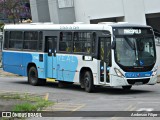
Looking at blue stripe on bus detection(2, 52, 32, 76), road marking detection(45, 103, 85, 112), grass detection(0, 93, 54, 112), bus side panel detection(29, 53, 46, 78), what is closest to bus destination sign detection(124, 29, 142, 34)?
grass detection(0, 93, 54, 112)

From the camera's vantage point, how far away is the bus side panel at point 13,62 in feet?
82.5

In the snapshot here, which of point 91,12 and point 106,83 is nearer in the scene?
point 106,83

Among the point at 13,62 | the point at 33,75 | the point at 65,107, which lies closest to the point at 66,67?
the point at 33,75

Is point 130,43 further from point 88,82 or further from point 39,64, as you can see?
point 39,64

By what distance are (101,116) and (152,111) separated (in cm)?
151

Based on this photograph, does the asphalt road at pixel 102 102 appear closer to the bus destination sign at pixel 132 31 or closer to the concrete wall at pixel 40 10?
the bus destination sign at pixel 132 31

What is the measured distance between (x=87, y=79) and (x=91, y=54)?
1075mm

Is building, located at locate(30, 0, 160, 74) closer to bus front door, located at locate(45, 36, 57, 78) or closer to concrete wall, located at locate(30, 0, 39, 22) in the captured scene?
concrete wall, located at locate(30, 0, 39, 22)

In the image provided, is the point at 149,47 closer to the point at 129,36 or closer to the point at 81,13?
the point at 129,36

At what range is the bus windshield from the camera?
1908cm

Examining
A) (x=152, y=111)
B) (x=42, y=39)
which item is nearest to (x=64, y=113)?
(x=152, y=111)

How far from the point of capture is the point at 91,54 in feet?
65.6

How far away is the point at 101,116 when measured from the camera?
12859 millimetres

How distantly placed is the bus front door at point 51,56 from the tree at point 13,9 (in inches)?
1648
